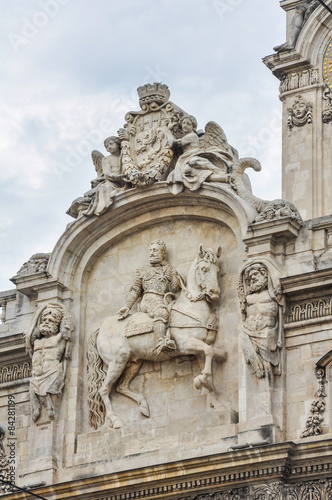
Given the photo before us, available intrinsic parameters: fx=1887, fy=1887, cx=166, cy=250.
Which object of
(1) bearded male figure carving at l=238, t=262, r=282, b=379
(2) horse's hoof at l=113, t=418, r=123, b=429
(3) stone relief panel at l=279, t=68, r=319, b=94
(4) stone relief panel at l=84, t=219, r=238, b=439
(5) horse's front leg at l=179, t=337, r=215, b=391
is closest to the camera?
(1) bearded male figure carving at l=238, t=262, r=282, b=379

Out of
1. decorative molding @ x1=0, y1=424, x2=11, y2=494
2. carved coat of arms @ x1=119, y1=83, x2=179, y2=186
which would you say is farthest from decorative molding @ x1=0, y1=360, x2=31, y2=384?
carved coat of arms @ x1=119, y1=83, x2=179, y2=186

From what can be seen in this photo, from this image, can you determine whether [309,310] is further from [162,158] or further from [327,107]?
[327,107]

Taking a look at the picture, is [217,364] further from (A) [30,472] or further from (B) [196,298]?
(A) [30,472]

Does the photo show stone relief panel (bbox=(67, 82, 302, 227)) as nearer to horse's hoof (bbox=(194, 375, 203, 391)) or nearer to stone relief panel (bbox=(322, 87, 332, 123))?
stone relief panel (bbox=(322, 87, 332, 123))

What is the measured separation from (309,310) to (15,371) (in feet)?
18.8

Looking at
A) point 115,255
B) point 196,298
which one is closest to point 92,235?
point 115,255

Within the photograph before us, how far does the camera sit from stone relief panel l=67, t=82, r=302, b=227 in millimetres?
32219

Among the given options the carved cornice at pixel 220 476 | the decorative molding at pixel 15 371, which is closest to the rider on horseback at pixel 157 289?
the decorative molding at pixel 15 371

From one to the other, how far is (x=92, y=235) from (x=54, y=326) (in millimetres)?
1819

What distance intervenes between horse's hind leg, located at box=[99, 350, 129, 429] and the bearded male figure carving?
232 centimetres

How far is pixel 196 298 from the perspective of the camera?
31.4m

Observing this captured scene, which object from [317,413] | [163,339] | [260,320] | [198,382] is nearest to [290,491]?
[317,413]

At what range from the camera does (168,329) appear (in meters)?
31.3

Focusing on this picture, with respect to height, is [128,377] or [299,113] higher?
[299,113]
